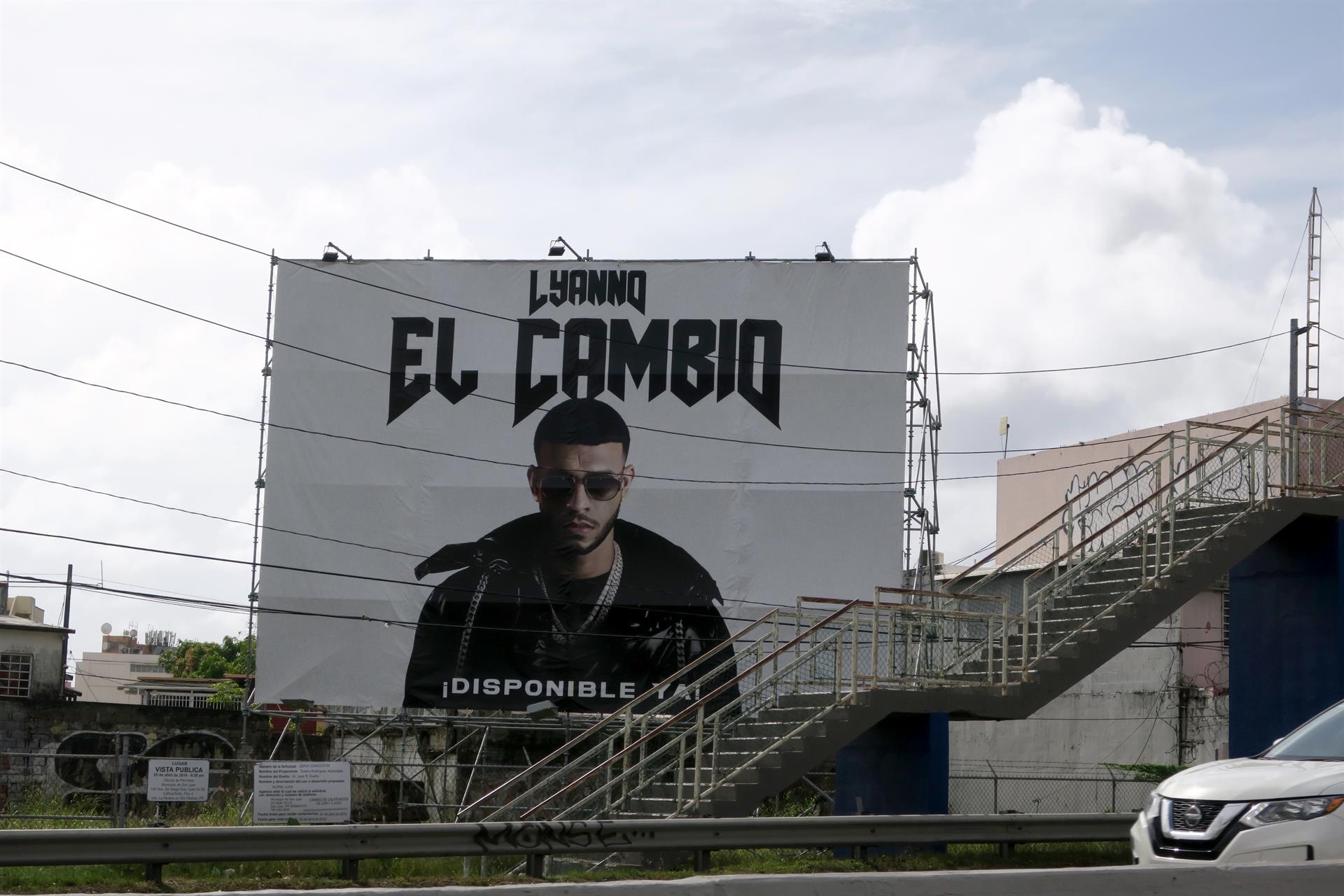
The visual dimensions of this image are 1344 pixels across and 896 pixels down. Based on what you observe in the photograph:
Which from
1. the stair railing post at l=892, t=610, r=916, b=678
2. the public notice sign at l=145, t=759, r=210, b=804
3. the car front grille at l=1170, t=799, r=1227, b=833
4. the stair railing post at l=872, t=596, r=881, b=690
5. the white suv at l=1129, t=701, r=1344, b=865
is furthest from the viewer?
the public notice sign at l=145, t=759, r=210, b=804

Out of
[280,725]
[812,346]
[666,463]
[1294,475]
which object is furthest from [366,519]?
[1294,475]

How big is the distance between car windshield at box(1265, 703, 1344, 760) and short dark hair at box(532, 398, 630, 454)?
20098mm

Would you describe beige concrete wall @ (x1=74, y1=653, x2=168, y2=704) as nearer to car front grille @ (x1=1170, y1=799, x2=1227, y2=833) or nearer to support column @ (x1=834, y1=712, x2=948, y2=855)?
support column @ (x1=834, y1=712, x2=948, y2=855)

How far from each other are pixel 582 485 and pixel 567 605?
240 centimetres

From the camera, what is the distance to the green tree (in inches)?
4336

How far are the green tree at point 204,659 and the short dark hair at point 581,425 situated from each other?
7822 centimetres

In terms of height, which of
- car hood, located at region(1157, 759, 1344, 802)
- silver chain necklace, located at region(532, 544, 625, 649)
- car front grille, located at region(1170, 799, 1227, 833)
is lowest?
car front grille, located at region(1170, 799, 1227, 833)

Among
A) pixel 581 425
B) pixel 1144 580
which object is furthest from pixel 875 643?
pixel 581 425

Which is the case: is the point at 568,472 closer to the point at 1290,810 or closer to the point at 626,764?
the point at 626,764

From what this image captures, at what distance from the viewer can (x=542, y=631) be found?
2834cm

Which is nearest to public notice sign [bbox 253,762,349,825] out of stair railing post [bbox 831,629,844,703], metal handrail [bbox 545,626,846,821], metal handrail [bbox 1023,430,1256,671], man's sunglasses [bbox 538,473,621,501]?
metal handrail [bbox 545,626,846,821]

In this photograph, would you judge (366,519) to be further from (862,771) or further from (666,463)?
(862,771)

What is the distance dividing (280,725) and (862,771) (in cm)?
2714

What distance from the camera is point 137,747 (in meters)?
30.0
